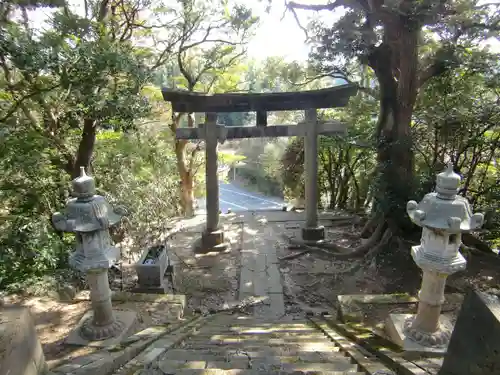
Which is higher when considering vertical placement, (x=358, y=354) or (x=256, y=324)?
(x=358, y=354)

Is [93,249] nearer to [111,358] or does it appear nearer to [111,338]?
[111,338]

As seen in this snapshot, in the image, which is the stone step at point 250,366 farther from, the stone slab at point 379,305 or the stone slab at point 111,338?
the stone slab at point 379,305

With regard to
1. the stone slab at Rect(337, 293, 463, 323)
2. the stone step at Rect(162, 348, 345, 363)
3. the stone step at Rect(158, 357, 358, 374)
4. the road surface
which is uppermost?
the stone step at Rect(158, 357, 358, 374)

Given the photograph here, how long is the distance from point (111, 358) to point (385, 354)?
2756 millimetres

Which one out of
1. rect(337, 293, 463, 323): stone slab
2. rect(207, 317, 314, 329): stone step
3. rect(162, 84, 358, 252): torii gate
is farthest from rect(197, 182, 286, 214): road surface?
rect(337, 293, 463, 323): stone slab

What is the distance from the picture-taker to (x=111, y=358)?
333 centimetres

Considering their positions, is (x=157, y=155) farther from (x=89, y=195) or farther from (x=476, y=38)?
(x=476, y=38)

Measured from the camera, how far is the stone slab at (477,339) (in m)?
2.13

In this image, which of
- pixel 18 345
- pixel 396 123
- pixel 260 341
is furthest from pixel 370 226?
pixel 18 345

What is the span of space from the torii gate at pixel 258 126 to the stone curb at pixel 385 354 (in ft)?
16.4

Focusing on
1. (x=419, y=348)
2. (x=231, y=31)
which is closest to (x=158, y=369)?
(x=419, y=348)

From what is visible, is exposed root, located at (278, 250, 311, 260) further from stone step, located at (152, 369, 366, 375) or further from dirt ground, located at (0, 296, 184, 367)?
stone step, located at (152, 369, 366, 375)

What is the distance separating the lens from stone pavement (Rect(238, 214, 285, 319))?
24.8ft

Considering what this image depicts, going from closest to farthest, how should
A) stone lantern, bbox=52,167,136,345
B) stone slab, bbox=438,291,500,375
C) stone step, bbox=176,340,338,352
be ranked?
stone slab, bbox=438,291,500,375 < stone step, bbox=176,340,338,352 < stone lantern, bbox=52,167,136,345
